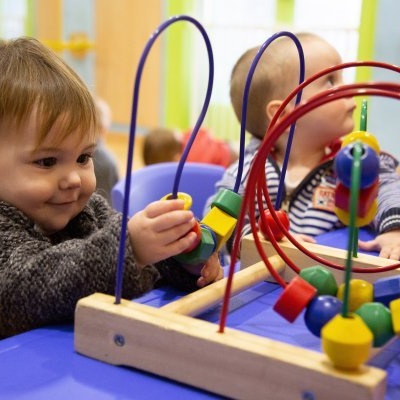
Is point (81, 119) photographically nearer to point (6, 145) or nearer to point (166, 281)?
point (6, 145)

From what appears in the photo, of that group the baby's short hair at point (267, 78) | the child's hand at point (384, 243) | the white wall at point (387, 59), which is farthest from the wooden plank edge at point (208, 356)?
the white wall at point (387, 59)

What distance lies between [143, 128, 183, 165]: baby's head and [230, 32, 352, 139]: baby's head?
2.59ft

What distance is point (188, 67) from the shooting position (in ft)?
12.4

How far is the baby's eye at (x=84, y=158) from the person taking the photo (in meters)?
0.79

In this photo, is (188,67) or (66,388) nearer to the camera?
(66,388)

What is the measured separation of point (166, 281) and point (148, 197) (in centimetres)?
59

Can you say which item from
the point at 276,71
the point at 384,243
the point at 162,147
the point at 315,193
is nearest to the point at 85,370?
the point at 384,243

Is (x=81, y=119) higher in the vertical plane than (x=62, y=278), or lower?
higher

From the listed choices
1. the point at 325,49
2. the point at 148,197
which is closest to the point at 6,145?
the point at 148,197

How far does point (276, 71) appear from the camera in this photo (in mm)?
1340

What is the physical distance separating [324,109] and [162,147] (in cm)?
95

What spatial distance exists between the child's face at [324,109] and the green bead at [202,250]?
2.24 feet

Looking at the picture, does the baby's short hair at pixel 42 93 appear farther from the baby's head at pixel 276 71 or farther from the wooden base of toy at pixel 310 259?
the baby's head at pixel 276 71

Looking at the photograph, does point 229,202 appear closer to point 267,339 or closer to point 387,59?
point 267,339
